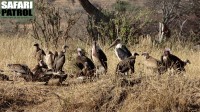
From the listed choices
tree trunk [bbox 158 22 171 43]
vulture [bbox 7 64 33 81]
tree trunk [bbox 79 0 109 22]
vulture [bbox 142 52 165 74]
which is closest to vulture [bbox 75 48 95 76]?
vulture [bbox 7 64 33 81]

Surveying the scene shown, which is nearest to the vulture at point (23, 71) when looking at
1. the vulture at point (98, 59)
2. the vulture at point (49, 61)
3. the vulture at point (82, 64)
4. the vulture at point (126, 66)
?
the vulture at point (49, 61)

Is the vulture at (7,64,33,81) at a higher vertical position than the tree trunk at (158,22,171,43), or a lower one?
higher

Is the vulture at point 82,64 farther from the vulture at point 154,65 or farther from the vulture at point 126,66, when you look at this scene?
the vulture at point 154,65

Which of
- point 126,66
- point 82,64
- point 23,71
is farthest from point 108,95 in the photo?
point 23,71

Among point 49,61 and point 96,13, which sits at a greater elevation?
point 96,13

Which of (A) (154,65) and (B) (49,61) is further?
(B) (49,61)

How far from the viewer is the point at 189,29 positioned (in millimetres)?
21984

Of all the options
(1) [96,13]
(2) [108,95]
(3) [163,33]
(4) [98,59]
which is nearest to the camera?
(2) [108,95]

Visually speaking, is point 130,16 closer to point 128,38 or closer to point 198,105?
point 128,38

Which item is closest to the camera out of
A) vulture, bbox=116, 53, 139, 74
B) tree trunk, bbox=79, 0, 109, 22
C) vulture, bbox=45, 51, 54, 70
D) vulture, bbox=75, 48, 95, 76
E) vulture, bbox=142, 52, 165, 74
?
vulture, bbox=116, 53, 139, 74

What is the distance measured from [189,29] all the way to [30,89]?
1450 centimetres

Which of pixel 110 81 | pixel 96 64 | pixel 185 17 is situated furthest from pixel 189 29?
pixel 110 81

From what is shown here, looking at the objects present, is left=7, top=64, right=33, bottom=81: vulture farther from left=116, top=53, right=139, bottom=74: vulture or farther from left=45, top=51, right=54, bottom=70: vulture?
left=116, top=53, right=139, bottom=74: vulture

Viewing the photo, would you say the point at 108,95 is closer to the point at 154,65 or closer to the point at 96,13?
the point at 154,65
